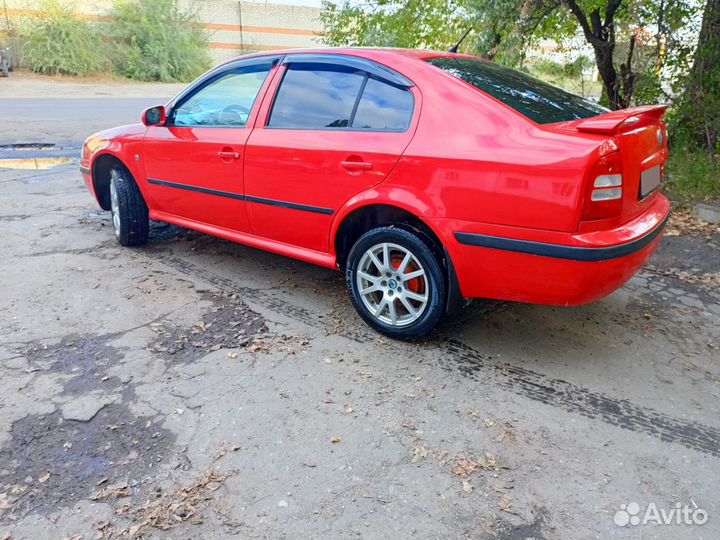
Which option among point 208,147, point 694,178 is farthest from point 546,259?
point 694,178

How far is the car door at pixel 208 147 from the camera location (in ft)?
13.0

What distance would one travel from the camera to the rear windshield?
3.13 meters

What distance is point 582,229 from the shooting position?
106 inches

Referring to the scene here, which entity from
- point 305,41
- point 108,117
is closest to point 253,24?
point 305,41

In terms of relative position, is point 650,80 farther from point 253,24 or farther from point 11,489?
point 253,24

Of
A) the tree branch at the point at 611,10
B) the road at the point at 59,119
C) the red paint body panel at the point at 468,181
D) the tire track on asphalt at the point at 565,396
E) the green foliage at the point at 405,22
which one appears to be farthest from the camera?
the road at the point at 59,119

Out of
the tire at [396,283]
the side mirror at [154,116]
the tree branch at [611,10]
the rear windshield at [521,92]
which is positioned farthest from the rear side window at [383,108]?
the tree branch at [611,10]

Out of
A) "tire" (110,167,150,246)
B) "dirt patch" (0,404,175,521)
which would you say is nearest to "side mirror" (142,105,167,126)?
"tire" (110,167,150,246)

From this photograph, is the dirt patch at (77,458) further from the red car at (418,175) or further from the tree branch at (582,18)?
the tree branch at (582,18)

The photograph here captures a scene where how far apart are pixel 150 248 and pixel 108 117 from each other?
1064cm

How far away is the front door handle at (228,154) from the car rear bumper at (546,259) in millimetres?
1631

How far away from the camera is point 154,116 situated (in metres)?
4.48

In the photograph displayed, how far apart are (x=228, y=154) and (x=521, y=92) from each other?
2.01m

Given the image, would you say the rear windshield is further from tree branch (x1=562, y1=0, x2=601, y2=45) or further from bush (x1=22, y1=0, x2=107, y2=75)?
bush (x1=22, y1=0, x2=107, y2=75)
